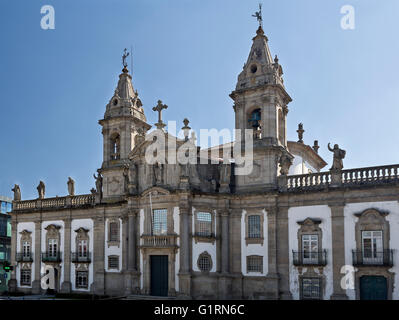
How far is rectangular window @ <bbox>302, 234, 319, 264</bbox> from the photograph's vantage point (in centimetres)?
3086

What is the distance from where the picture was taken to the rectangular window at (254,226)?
3316cm

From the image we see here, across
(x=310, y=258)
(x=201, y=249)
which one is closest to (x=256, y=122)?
(x=201, y=249)

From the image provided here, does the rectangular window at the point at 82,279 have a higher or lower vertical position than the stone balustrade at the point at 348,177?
lower

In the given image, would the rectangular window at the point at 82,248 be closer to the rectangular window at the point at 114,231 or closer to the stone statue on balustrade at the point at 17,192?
the rectangular window at the point at 114,231

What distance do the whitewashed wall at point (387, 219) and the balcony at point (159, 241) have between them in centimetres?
1147

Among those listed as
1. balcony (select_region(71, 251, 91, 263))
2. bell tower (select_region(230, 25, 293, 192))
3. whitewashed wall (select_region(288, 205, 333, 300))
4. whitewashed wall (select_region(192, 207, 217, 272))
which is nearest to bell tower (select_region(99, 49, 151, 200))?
balcony (select_region(71, 251, 91, 263))

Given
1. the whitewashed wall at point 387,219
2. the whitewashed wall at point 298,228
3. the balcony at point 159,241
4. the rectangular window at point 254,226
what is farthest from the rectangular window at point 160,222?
the whitewashed wall at point 387,219

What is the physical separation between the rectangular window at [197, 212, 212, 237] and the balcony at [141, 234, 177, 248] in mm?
1884

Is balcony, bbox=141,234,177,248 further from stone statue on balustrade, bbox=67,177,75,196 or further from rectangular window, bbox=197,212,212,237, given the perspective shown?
stone statue on balustrade, bbox=67,177,75,196

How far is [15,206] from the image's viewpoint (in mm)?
45219

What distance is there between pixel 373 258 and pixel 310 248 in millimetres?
3986

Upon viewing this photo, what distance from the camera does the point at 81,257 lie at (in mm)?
40156

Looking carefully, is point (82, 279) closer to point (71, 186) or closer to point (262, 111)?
point (71, 186)
